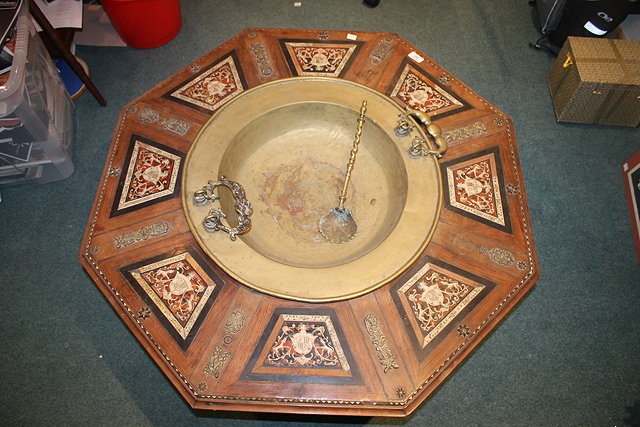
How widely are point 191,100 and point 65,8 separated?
76.8 inches

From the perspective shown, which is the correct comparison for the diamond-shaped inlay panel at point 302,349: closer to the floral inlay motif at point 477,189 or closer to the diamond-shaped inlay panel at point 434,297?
the diamond-shaped inlay panel at point 434,297

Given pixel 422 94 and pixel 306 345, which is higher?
pixel 422 94

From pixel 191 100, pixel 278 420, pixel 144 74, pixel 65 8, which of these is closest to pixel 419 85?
pixel 191 100

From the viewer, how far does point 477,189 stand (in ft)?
7.89

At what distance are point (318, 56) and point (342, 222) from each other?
102 centimetres

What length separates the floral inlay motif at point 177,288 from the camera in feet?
6.97

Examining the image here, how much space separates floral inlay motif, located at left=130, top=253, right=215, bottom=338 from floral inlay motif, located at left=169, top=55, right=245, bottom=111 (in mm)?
878

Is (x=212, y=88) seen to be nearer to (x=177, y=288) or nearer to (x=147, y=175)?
(x=147, y=175)

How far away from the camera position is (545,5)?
4.21 meters

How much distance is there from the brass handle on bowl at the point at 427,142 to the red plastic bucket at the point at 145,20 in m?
2.51

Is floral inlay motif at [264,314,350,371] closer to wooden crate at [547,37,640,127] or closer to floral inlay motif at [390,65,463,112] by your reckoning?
floral inlay motif at [390,65,463,112]

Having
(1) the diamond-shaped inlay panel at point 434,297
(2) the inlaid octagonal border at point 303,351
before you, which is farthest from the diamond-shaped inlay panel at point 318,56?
(2) the inlaid octagonal border at point 303,351

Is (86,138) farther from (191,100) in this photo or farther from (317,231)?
(317,231)

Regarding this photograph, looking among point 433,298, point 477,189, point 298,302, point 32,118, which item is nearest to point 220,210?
point 298,302
